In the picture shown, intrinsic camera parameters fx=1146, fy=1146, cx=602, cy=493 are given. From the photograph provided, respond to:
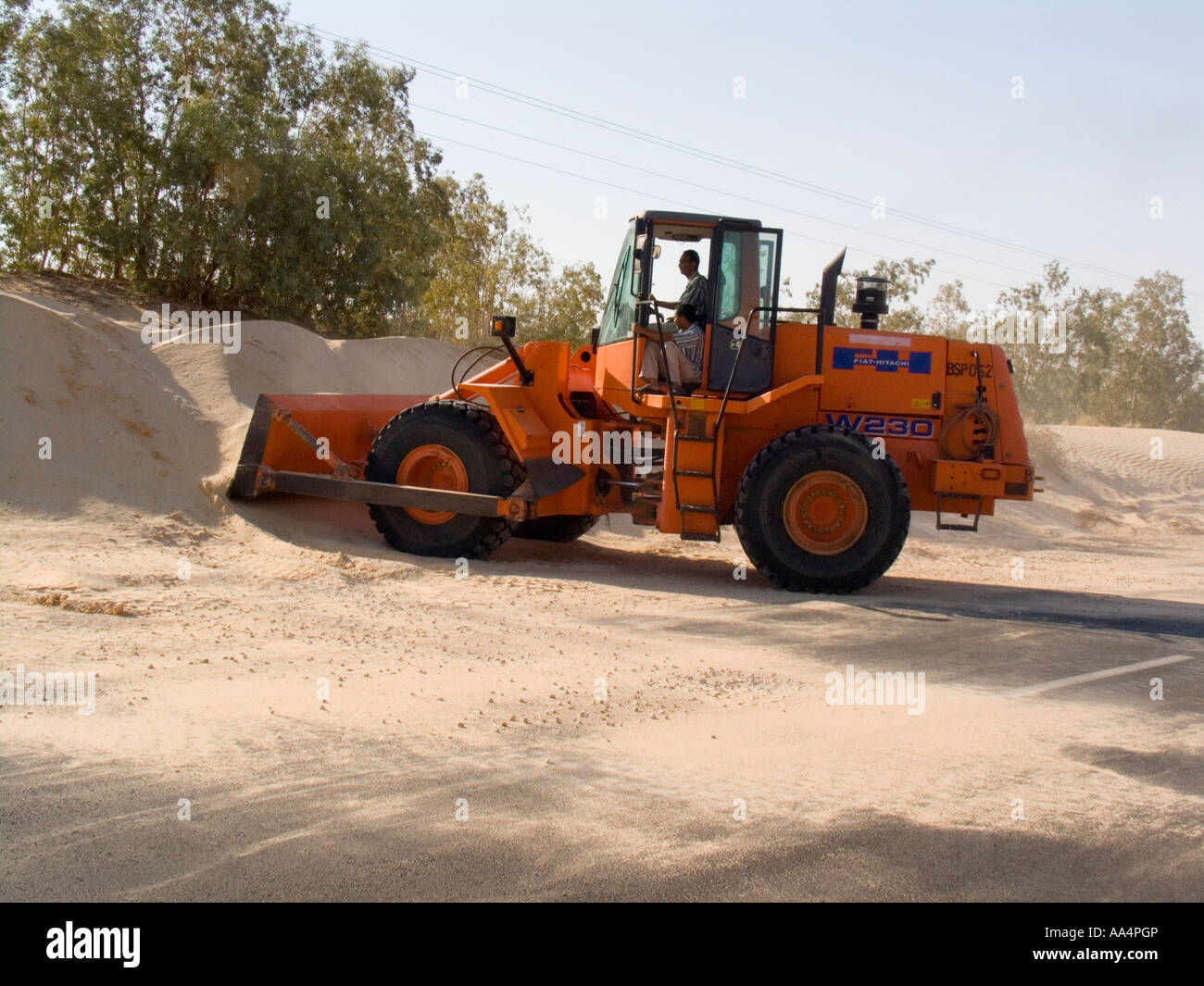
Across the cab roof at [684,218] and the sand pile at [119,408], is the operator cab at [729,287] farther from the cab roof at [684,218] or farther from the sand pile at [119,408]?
the sand pile at [119,408]

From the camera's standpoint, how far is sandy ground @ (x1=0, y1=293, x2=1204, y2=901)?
4020 mm

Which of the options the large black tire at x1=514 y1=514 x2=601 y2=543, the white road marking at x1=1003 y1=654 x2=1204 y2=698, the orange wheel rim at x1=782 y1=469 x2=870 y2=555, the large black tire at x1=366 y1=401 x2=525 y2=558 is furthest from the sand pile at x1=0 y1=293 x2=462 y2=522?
the white road marking at x1=1003 y1=654 x2=1204 y2=698

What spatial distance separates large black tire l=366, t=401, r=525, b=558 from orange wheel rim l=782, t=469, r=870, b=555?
260cm

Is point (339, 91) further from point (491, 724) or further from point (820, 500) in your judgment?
point (491, 724)

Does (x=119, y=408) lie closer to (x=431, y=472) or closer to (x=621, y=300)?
(x=431, y=472)

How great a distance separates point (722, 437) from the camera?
10.5m

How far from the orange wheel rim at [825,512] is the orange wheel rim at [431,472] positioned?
3.20 m

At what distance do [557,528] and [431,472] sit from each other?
1.78 metres

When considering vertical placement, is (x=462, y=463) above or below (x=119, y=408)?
below

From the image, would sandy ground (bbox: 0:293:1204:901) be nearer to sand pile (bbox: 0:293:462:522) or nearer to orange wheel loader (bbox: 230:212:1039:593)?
sand pile (bbox: 0:293:462:522)

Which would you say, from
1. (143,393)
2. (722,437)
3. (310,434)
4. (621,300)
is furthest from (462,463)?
(143,393)

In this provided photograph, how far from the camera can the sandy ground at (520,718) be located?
4020mm

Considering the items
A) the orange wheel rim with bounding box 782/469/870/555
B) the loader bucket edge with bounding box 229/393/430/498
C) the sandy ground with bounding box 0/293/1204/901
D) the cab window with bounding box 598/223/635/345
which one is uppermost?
the cab window with bounding box 598/223/635/345
